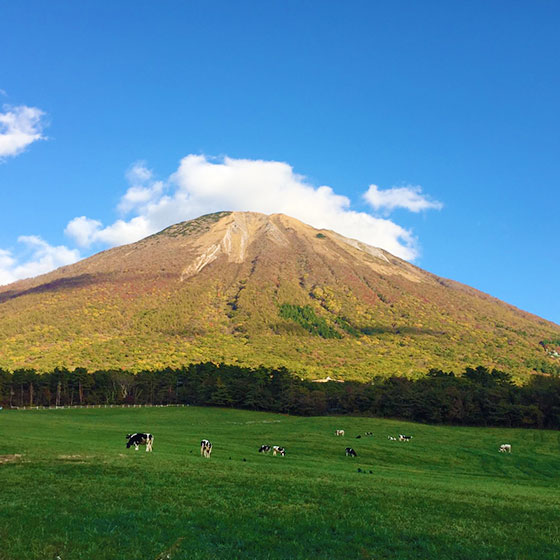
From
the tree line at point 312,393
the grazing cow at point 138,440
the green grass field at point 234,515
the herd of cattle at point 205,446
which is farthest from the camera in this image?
the tree line at point 312,393

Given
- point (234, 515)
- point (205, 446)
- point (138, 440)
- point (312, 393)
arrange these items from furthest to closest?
point (312, 393), point (205, 446), point (138, 440), point (234, 515)

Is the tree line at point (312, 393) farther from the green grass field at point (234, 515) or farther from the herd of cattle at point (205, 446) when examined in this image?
the green grass field at point (234, 515)

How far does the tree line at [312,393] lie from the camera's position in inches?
3137

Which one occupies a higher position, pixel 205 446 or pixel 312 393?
pixel 205 446

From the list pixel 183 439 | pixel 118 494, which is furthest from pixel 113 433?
pixel 118 494

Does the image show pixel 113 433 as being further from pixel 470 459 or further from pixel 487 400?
pixel 487 400

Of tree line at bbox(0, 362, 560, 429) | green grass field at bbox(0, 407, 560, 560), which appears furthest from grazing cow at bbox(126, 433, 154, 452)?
tree line at bbox(0, 362, 560, 429)

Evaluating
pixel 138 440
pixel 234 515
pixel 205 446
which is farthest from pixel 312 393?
pixel 234 515

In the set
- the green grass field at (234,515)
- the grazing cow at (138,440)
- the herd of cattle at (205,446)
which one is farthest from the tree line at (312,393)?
the green grass field at (234,515)

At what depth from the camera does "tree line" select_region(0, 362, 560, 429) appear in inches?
3137

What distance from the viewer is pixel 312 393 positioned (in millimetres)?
97688

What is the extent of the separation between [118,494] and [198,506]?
9.44ft

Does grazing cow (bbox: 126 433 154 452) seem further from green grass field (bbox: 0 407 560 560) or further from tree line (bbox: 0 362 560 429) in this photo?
tree line (bbox: 0 362 560 429)

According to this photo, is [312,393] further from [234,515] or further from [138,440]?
[234,515]
